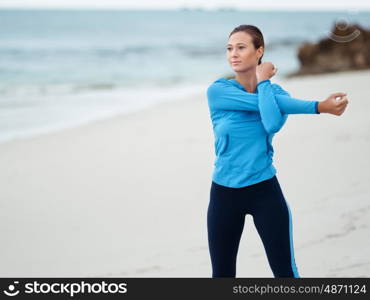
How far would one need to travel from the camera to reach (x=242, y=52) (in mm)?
2484

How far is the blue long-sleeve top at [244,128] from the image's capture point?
7.80ft

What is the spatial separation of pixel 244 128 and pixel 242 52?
1.34ft

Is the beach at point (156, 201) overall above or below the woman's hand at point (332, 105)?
above

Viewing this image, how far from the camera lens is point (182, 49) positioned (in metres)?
40.0

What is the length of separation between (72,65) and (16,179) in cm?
2152

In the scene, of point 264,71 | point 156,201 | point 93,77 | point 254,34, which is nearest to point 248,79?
point 264,71

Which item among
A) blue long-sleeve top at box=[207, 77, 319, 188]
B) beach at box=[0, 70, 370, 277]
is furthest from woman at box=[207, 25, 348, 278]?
beach at box=[0, 70, 370, 277]

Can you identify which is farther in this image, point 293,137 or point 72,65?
point 72,65

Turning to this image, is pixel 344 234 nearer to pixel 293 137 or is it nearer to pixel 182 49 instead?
pixel 293 137

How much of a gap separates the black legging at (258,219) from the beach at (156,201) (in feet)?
5.55

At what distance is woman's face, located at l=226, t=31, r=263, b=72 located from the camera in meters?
2.48

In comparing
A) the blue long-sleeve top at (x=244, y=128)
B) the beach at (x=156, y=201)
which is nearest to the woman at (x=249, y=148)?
the blue long-sleeve top at (x=244, y=128)

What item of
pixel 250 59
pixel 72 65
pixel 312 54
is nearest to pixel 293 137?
pixel 250 59

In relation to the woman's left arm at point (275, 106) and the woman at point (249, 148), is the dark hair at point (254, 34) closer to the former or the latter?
the woman at point (249, 148)
